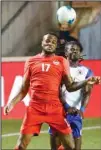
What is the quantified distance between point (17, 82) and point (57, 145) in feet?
15.5

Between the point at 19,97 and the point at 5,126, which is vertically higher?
the point at 19,97

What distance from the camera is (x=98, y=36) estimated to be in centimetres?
1228

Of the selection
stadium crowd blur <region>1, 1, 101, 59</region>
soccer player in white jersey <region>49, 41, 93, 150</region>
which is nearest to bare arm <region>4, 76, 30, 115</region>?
soccer player in white jersey <region>49, 41, 93, 150</region>

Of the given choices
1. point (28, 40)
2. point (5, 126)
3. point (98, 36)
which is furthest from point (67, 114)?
point (28, 40)

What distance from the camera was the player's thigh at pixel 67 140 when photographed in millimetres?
6012

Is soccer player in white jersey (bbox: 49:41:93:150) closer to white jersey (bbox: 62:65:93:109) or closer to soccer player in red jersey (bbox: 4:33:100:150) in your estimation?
white jersey (bbox: 62:65:93:109)

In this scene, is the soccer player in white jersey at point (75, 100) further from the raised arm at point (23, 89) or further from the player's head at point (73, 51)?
the raised arm at point (23, 89)

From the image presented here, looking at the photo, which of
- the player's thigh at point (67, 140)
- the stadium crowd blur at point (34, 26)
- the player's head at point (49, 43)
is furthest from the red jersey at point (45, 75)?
the stadium crowd blur at point (34, 26)

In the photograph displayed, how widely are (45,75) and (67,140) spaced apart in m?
0.70

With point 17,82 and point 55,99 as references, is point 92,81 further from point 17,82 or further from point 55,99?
point 17,82

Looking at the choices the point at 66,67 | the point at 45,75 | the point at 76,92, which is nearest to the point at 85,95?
the point at 76,92

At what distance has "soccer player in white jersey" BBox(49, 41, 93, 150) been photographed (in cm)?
641

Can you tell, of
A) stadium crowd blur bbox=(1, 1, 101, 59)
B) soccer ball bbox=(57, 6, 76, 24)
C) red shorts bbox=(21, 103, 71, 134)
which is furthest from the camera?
stadium crowd blur bbox=(1, 1, 101, 59)

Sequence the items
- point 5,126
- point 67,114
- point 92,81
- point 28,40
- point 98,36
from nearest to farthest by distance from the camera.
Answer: point 92,81 → point 67,114 → point 5,126 → point 98,36 → point 28,40
